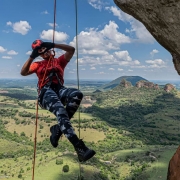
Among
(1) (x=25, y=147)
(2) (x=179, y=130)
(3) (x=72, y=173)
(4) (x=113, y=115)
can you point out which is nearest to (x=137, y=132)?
(2) (x=179, y=130)

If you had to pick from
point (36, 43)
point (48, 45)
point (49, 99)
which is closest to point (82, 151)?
point (49, 99)

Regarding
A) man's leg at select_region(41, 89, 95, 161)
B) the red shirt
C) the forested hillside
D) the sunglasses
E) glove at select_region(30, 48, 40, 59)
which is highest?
the sunglasses

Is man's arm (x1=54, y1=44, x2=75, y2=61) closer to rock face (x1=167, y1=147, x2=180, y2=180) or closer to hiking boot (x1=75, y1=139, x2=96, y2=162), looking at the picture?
hiking boot (x1=75, y1=139, x2=96, y2=162)

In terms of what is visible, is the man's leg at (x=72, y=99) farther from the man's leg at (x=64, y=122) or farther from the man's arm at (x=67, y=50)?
the man's arm at (x=67, y=50)

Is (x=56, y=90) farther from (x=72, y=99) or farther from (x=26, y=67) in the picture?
(x=26, y=67)

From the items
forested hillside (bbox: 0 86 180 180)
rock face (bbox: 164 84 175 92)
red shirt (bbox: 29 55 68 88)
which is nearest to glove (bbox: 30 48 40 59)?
red shirt (bbox: 29 55 68 88)

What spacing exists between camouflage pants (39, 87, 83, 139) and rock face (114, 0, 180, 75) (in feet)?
6.58

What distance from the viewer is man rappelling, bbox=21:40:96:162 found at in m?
4.55

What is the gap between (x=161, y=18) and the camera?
488cm

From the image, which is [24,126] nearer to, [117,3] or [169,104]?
[169,104]

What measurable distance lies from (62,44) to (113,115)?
11137 cm

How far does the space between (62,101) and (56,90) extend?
12.5 inches

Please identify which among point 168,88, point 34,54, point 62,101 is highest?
point 34,54

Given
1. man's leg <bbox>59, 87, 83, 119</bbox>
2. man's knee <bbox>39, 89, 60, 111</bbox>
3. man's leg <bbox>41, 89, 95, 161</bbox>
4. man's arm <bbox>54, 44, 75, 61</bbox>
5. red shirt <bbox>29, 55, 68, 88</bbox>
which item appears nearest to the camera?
man's leg <bbox>41, 89, 95, 161</bbox>
